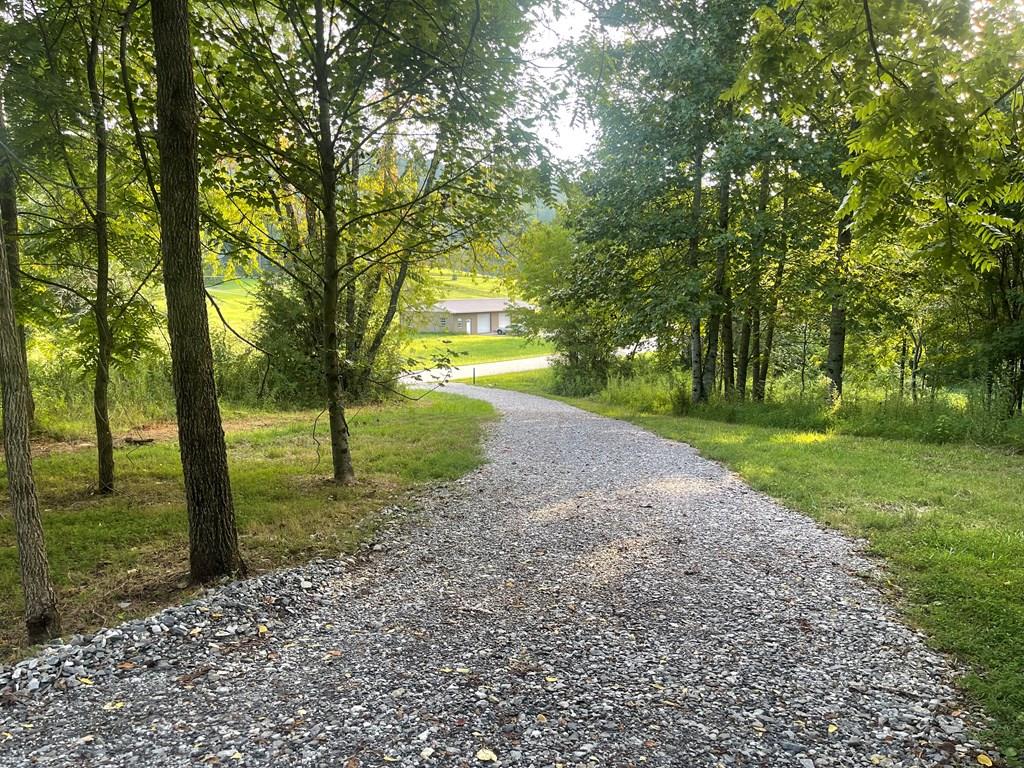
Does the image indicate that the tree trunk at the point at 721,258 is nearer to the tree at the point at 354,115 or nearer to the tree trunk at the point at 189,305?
the tree at the point at 354,115

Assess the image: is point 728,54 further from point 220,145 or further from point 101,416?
point 101,416

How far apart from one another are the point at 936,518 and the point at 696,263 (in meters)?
9.78

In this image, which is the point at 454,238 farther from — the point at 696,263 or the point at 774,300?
the point at 774,300

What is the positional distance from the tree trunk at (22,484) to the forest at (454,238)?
19mm

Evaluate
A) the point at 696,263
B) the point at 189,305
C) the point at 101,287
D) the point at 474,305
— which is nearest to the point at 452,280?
the point at 696,263

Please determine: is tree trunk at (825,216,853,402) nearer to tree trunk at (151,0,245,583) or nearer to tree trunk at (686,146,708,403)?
tree trunk at (686,146,708,403)

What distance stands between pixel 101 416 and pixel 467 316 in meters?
58.2

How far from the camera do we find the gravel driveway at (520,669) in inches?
97.3

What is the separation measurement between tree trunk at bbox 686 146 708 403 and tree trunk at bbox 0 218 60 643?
1167cm

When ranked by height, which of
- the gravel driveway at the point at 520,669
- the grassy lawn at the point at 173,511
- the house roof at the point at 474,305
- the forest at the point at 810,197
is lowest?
the gravel driveway at the point at 520,669

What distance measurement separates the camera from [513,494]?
6707mm

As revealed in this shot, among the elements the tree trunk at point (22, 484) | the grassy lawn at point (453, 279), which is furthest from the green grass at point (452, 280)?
the tree trunk at point (22, 484)

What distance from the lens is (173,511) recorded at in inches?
225

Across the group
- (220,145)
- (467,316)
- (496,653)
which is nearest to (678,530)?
(496,653)
